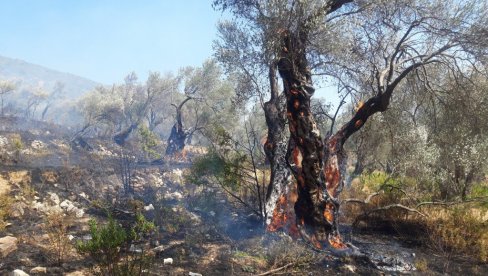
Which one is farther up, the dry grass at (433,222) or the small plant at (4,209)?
the dry grass at (433,222)

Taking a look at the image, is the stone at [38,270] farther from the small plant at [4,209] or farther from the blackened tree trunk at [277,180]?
the blackened tree trunk at [277,180]

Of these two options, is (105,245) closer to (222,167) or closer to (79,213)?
(222,167)

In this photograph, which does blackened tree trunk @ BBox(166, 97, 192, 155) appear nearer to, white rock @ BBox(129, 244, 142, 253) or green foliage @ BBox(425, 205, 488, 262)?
white rock @ BBox(129, 244, 142, 253)

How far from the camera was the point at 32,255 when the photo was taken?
6.73 m

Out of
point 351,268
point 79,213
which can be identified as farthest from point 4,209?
point 351,268

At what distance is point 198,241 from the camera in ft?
28.6

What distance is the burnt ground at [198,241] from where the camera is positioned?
6.82m

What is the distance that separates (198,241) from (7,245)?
3.97 m

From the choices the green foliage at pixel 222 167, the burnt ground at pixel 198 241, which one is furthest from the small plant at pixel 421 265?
the green foliage at pixel 222 167

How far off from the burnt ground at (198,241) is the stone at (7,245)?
0.33 ft

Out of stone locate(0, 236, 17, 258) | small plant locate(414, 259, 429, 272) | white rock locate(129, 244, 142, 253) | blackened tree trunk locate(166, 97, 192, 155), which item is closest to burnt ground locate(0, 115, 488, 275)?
small plant locate(414, 259, 429, 272)

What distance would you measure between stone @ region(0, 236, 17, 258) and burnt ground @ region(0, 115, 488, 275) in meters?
0.10

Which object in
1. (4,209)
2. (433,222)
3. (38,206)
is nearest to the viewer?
(4,209)

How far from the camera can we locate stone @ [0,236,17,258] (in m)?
6.66
